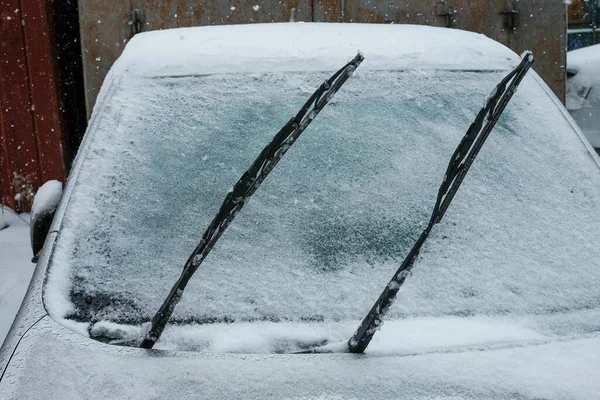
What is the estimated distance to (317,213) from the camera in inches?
63.2

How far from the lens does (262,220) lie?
1.58 meters

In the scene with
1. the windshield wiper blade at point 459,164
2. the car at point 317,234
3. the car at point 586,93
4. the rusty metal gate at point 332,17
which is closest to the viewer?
the car at point 317,234

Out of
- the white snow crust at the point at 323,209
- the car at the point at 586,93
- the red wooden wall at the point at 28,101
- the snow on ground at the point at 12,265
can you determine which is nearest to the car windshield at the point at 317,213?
the white snow crust at the point at 323,209

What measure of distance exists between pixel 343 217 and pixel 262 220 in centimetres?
18

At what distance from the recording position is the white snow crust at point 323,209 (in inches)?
55.9

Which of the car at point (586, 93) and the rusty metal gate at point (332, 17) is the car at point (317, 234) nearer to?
the rusty metal gate at point (332, 17)

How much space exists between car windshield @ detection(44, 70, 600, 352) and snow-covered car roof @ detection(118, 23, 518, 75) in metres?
0.04

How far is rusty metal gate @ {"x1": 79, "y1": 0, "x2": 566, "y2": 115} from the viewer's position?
14.5 ft

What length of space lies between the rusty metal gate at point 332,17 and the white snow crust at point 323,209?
8.23 feet

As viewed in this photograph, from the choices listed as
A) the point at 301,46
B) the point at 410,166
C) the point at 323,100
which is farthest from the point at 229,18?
the point at 323,100

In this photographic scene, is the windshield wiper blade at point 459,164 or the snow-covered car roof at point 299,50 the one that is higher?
the snow-covered car roof at point 299,50

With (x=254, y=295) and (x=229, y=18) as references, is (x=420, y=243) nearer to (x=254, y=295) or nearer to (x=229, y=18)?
(x=254, y=295)

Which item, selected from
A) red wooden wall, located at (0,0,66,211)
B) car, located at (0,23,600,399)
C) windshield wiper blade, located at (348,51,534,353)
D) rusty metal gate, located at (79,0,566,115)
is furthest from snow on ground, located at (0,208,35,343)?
windshield wiper blade, located at (348,51,534,353)

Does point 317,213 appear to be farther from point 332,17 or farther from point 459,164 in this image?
point 332,17
